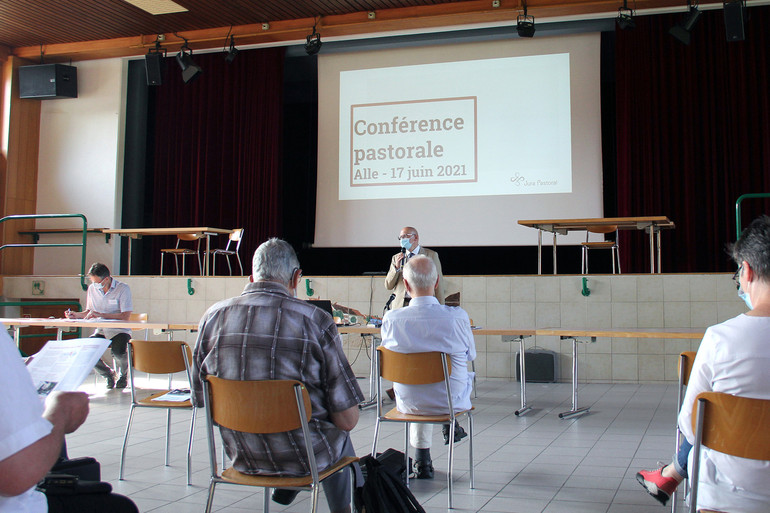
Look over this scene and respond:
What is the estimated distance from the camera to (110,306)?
6293mm

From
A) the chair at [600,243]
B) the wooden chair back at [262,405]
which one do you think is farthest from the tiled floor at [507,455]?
the chair at [600,243]

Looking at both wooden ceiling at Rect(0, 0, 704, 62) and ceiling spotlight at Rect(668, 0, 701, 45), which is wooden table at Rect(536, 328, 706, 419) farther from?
wooden ceiling at Rect(0, 0, 704, 62)

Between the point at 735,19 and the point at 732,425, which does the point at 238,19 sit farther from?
the point at 732,425

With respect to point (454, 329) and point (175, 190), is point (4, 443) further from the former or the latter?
point (175, 190)

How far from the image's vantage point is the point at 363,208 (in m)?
8.76

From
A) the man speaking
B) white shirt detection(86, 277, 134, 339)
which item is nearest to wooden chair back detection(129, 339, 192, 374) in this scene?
the man speaking

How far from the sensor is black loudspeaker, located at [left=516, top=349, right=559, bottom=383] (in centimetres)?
656

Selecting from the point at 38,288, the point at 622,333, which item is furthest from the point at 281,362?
the point at 38,288

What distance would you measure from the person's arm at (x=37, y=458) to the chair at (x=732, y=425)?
1.44 metres

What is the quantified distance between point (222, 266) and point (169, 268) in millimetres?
952

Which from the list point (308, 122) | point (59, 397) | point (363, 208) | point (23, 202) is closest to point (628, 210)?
point (363, 208)

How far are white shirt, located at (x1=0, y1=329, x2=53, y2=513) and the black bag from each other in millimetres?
1044

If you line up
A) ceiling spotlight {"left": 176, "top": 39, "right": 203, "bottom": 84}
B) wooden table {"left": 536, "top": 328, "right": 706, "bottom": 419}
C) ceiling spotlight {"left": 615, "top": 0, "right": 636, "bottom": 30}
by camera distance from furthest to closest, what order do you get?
ceiling spotlight {"left": 176, "top": 39, "right": 203, "bottom": 84}, ceiling spotlight {"left": 615, "top": 0, "right": 636, "bottom": 30}, wooden table {"left": 536, "top": 328, "right": 706, "bottom": 419}

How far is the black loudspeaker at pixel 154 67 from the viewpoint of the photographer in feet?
28.1
